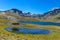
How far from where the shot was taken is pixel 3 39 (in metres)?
18.5

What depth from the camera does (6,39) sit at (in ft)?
62.3

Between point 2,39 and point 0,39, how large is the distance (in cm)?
51

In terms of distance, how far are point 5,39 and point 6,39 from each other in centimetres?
12

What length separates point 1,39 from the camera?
1816 centimetres

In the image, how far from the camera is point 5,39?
18984mm

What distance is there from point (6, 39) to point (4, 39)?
279 mm

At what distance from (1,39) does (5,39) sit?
2.96ft

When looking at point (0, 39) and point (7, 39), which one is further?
point (7, 39)

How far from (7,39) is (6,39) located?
175 mm

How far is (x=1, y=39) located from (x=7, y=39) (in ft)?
3.71

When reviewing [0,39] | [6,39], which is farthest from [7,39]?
[0,39]

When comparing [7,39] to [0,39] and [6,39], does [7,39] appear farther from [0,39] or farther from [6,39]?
[0,39]

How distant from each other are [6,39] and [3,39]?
57cm

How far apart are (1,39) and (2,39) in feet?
0.81
